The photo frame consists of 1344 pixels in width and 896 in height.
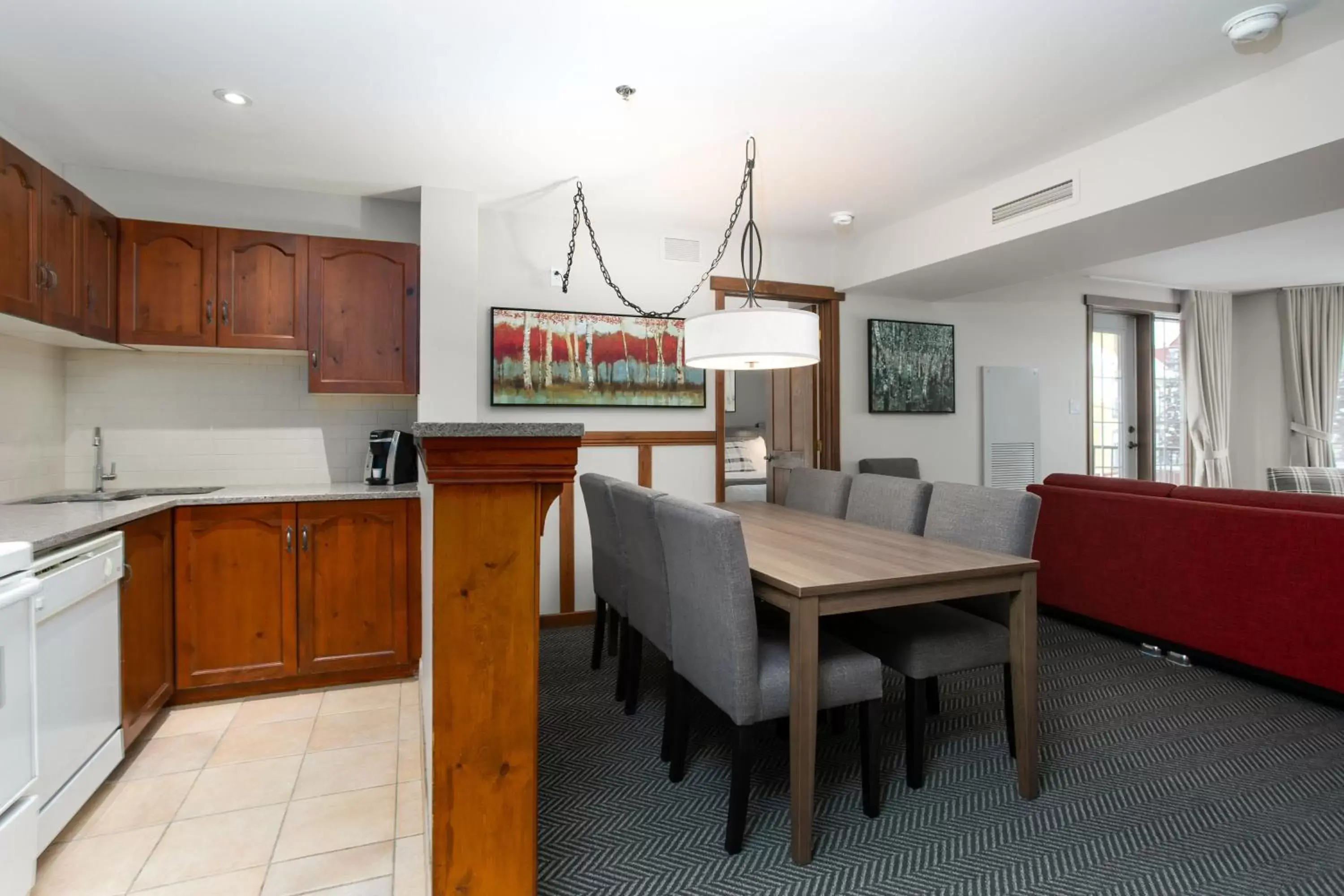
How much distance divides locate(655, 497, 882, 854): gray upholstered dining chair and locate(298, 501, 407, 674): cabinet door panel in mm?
1614

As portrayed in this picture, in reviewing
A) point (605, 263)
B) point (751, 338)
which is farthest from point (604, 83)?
point (605, 263)

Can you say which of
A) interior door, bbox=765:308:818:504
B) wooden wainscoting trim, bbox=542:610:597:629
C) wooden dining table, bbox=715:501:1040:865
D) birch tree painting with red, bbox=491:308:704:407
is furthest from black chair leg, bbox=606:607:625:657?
interior door, bbox=765:308:818:504

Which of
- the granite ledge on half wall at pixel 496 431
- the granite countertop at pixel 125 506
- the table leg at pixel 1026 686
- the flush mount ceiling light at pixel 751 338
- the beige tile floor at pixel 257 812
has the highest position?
the flush mount ceiling light at pixel 751 338

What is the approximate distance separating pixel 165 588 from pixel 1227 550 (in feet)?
14.9

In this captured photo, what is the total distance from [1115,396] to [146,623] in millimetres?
6933

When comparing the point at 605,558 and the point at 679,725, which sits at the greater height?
the point at 605,558

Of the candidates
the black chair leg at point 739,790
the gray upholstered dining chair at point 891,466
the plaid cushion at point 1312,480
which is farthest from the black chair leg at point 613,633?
the plaid cushion at point 1312,480

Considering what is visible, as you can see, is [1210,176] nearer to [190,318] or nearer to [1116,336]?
[1116,336]

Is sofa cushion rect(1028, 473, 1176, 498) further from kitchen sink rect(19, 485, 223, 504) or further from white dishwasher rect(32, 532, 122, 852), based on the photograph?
kitchen sink rect(19, 485, 223, 504)

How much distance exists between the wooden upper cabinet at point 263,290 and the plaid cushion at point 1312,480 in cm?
685

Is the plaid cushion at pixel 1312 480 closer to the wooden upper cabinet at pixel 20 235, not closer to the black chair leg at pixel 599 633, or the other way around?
the black chair leg at pixel 599 633

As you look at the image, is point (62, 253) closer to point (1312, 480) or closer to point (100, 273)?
point (100, 273)

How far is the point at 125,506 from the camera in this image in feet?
8.11

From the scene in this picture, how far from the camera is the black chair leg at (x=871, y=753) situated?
1.97 meters
